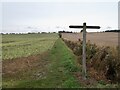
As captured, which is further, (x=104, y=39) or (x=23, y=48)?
(x=23, y=48)

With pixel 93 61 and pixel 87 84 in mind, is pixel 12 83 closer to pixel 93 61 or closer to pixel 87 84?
pixel 87 84

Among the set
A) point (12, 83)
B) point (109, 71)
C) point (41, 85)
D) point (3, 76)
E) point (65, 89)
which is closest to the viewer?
point (65, 89)

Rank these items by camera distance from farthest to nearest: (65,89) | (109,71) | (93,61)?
(93,61) → (109,71) → (65,89)

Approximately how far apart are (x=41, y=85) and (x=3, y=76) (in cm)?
420

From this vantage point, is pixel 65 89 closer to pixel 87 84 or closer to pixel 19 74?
pixel 87 84

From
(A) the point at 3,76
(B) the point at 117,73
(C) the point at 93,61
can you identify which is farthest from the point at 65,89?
(C) the point at 93,61

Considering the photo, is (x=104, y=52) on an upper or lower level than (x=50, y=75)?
upper

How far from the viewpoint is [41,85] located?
13.0 m

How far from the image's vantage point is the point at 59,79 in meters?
14.5

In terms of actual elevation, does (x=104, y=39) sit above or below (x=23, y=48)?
above

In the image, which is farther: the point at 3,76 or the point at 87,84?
the point at 3,76

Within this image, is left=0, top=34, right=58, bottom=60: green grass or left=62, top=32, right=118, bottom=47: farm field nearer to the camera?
left=62, top=32, right=118, bottom=47: farm field

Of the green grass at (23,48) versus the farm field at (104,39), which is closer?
the farm field at (104,39)

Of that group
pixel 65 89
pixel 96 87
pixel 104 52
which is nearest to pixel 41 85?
pixel 65 89
